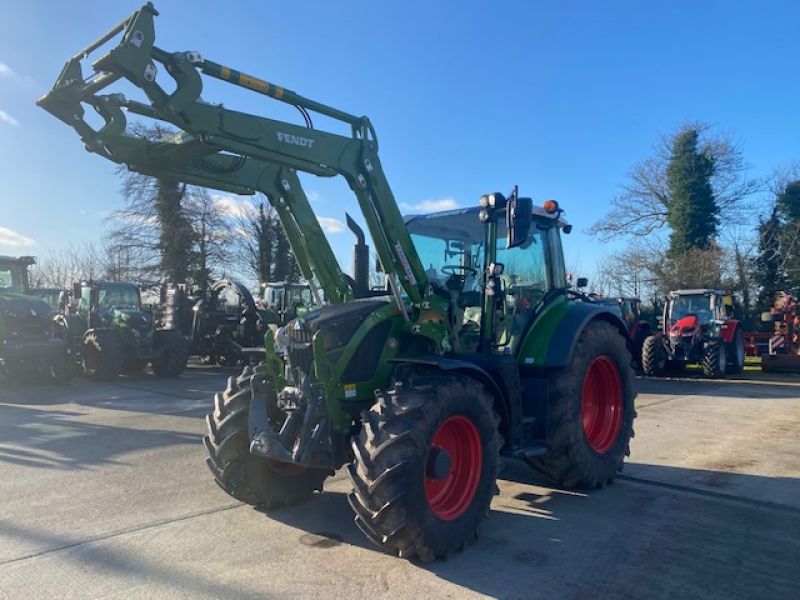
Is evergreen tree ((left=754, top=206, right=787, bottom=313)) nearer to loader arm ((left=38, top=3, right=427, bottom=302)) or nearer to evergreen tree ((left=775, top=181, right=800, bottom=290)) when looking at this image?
evergreen tree ((left=775, top=181, right=800, bottom=290))

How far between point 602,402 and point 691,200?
1075 inches

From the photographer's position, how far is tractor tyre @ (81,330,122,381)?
1456 cm

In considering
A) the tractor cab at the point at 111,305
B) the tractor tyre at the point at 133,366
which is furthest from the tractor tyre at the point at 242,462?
the tractor cab at the point at 111,305

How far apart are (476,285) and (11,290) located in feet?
45.1

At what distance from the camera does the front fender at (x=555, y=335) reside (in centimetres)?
562

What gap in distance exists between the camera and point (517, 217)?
16.7 feet

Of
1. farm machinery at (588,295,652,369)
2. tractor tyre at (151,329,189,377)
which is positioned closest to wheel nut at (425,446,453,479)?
tractor tyre at (151,329,189,377)

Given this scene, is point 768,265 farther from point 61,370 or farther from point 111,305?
point 61,370

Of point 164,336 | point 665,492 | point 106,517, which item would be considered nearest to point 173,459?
point 106,517

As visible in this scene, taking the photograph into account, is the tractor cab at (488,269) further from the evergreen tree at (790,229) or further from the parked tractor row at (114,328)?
the evergreen tree at (790,229)

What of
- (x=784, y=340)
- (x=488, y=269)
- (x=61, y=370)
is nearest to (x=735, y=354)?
(x=784, y=340)

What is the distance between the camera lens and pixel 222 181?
4.98 metres

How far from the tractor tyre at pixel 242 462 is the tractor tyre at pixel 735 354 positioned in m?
15.8

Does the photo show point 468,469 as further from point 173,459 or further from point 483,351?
point 173,459
